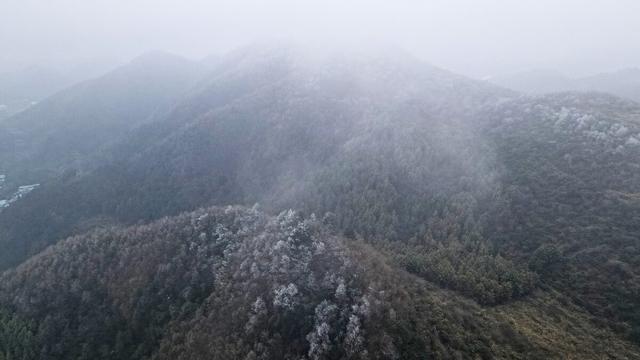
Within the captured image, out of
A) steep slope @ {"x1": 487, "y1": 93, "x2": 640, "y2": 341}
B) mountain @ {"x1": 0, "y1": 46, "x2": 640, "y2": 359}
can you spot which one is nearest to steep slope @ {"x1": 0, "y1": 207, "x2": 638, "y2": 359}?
mountain @ {"x1": 0, "y1": 46, "x2": 640, "y2": 359}

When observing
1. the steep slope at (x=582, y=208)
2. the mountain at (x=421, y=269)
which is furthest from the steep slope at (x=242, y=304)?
the steep slope at (x=582, y=208)

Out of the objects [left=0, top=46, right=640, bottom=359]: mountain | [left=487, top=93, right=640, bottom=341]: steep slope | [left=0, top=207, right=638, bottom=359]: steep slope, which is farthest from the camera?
[left=487, top=93, right=640, bottom=341]: steep slope

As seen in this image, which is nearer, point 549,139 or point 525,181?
point 525,181

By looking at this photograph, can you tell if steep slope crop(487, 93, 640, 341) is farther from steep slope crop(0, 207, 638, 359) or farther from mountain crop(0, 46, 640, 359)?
steep slope crop(0, 207, 638, 359)

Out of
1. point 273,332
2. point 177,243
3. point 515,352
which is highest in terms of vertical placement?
point 515,352

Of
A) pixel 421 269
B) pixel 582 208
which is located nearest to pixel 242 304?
pixel 421 269

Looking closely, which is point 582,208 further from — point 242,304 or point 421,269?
point 242,304

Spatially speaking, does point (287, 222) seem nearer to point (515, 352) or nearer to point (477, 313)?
point (477, 313)

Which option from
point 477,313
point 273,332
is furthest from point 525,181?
point 273,332
